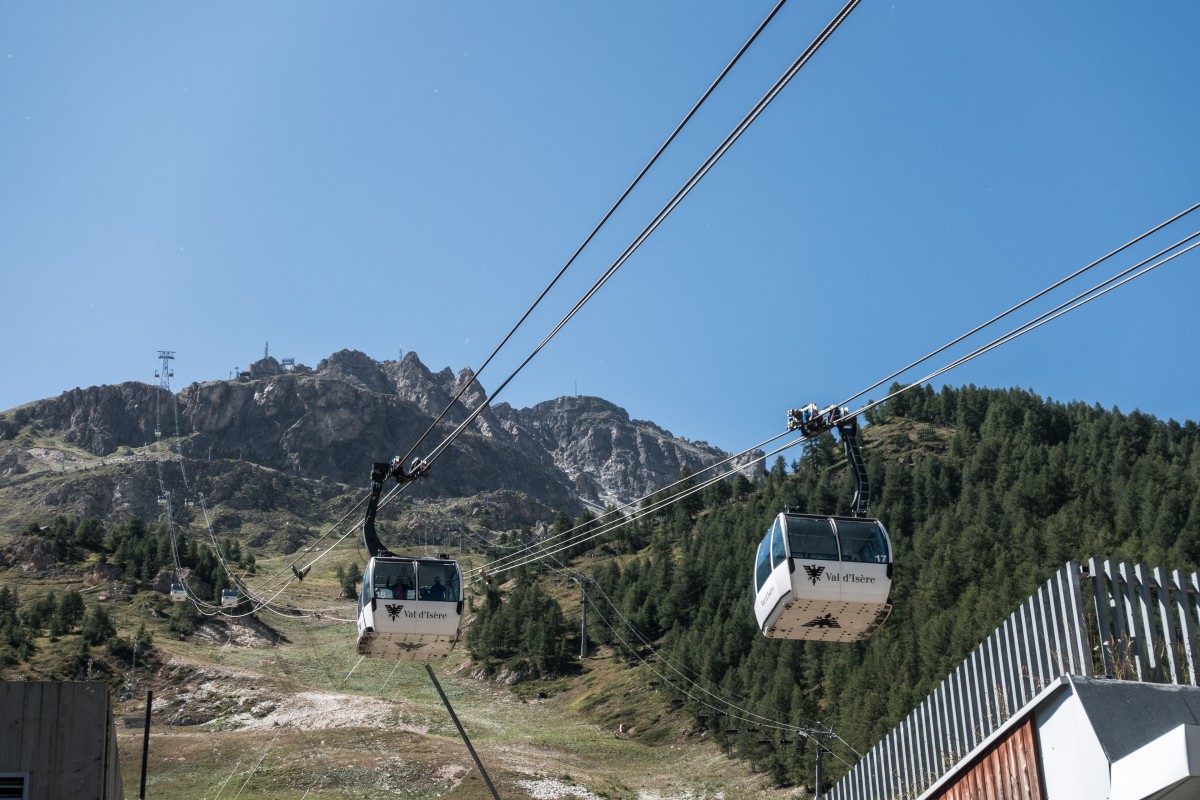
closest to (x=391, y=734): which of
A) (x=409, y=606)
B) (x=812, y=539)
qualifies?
(x=409, y=606)

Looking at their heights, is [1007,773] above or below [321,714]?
above

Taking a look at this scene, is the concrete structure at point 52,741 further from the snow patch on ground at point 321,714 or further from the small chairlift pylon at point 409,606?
the snow patch on ground at point 321,714

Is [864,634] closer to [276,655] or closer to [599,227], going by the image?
[599,227]

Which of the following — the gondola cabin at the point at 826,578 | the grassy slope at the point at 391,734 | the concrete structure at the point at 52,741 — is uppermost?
the gondola cabin at the point at 826,578

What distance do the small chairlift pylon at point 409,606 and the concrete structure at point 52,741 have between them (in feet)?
32.0

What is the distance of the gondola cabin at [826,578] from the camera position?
825 inches

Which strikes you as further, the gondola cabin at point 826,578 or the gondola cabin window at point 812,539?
the gondola cabin window at point 812,539

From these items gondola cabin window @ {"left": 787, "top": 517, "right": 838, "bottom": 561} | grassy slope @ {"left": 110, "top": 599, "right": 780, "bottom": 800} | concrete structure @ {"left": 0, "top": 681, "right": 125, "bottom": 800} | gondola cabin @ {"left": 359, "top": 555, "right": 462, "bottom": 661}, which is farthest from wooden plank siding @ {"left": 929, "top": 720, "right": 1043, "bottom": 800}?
grassy slope @ {"left": 110, "top": 599, "right": 780, "bottom": 800}

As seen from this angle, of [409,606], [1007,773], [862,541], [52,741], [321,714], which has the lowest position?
[321,714]

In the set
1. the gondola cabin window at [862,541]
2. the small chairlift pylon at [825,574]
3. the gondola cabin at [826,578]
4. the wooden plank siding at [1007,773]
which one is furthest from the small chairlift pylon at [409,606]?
the wooden plank siding at [1007,773]

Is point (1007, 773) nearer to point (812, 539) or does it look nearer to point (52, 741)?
point (812, 539)

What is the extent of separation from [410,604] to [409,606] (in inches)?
2.0

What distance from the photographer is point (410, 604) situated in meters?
27.6

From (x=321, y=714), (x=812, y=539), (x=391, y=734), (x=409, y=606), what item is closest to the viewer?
(x=812, y=539)
